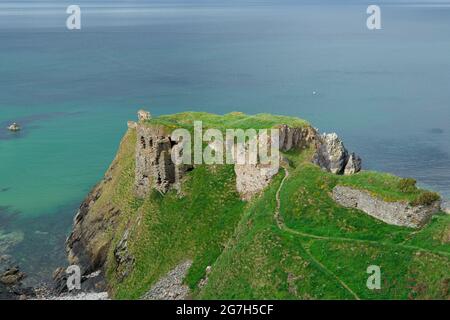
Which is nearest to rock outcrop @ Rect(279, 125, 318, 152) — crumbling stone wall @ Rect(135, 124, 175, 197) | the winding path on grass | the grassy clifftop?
the grassy clifftop

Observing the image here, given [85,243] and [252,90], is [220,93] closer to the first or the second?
[252,90]

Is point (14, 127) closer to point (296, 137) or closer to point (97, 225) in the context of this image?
point (97, 225)

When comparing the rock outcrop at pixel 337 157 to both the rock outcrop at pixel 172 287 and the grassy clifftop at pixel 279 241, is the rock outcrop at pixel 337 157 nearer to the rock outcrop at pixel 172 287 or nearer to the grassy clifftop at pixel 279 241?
the grassy clifftop at pixel 279 241

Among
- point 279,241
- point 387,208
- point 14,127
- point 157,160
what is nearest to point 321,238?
point 279,241

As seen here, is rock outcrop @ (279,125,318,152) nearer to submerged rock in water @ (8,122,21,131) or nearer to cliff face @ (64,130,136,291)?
cliff face @ (64,130,136,291)

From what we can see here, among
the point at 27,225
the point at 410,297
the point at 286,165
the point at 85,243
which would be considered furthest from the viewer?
the point at 27,225

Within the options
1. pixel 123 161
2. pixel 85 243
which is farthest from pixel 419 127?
pixel 85 243

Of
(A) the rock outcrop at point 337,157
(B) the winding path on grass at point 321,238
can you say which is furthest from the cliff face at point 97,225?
(A) the rock outcrop at point 337,157
